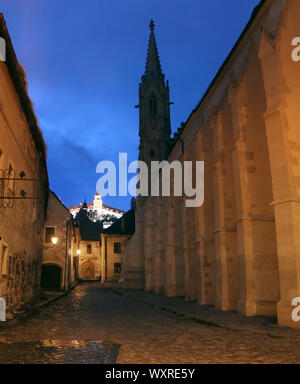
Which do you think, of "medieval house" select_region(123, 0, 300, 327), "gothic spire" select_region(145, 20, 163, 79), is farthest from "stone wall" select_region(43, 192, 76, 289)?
"gothic spire" select_region(145, 20, 163, 79)

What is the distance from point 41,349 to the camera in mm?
6203

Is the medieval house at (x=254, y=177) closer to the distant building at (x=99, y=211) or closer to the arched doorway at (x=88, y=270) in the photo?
the arched doorway at (x=88, y=270)

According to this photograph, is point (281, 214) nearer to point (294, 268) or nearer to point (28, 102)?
point (294, 268)

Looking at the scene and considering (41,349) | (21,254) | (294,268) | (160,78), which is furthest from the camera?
(160,78)

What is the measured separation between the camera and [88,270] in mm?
62219

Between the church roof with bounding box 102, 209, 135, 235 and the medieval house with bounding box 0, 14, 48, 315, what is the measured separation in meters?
29.4

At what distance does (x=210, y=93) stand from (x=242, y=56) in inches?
183

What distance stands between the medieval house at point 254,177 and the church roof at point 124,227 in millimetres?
25624

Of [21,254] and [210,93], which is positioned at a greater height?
[210,93]

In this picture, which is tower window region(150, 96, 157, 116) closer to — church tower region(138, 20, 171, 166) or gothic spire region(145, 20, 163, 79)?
church tower region(138, 20, 171, 166)

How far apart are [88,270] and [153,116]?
109 ft

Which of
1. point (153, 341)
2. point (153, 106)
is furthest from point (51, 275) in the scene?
point (153, 106)
